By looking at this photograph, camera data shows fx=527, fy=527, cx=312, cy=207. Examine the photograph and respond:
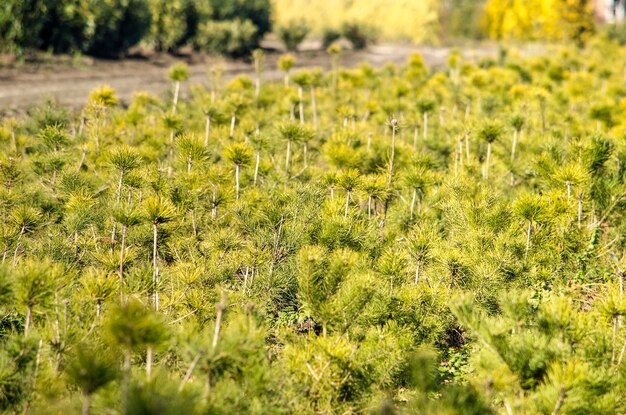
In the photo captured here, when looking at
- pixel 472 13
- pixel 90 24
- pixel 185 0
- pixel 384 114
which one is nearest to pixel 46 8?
pixel 90 24

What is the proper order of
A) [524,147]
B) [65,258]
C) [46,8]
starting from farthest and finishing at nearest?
[46,8] < [524,147] < [65,258]

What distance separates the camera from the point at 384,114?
16.6 feet

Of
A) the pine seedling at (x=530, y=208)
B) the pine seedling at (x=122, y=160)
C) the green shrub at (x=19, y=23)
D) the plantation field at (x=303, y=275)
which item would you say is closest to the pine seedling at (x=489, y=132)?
the plantation field at (x=303, y=275)

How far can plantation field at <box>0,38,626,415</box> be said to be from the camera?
51.6 inches

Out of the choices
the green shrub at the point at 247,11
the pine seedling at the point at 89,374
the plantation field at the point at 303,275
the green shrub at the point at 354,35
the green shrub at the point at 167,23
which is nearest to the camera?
the pine seedling at the point at 89,374

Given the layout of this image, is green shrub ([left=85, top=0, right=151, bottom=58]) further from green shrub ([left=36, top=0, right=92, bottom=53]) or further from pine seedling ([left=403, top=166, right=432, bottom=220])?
pine seedling ([left=403, top=166, right=432, bottom=220])

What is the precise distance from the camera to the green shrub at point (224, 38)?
56.1 feet

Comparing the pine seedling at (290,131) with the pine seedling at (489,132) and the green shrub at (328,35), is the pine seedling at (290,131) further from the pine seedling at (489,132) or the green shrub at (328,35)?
the green shrub at (328,35)

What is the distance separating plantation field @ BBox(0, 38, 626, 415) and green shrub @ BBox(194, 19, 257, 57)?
44.8 feet

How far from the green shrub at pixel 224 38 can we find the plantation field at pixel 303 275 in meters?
13.7

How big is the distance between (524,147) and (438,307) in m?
2.47

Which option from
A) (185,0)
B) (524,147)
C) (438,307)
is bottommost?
(438,307)

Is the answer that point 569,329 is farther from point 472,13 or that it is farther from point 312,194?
point 472,13

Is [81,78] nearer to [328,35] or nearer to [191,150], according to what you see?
[191,150]
